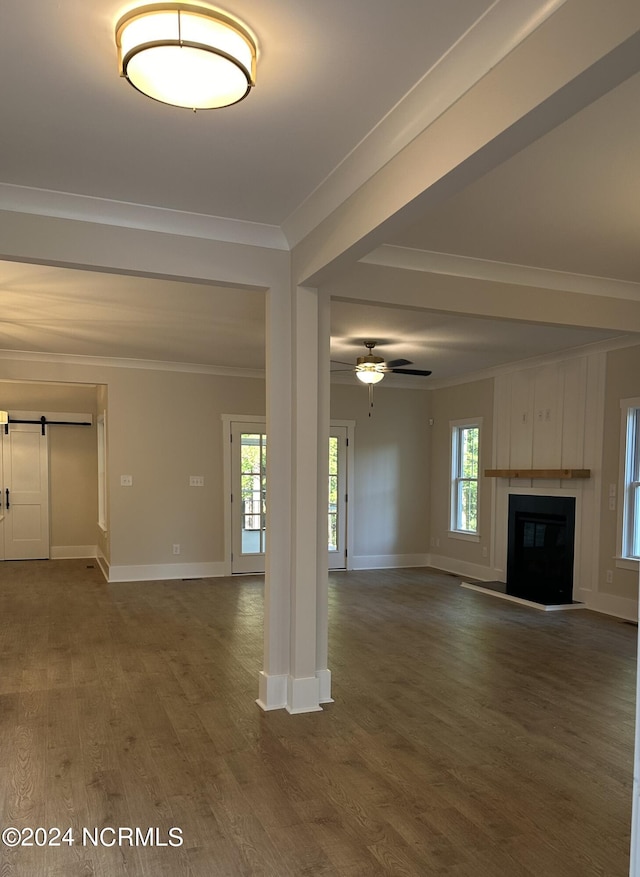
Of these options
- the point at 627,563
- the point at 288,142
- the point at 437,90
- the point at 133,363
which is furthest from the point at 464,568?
the point at 437,90

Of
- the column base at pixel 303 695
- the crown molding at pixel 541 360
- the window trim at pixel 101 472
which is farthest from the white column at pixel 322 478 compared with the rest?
the window trim at pixel 101 472

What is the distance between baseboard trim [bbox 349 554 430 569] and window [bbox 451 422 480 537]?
2.52ft

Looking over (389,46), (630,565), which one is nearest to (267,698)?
(389,46)

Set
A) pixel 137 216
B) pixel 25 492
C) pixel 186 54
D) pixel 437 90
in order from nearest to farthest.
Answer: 1. pixel 186 54
2. pixel 437 90
3. pixel 137 216
4. pixel 25 492

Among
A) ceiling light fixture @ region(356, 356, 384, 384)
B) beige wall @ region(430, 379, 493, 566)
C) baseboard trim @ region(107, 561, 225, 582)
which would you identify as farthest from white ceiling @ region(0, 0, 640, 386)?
beige wall @ region(430, 379, 493, 566)

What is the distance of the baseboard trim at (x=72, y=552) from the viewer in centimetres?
966

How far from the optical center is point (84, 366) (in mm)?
7543

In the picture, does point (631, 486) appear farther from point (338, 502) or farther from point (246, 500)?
point (246, 500)

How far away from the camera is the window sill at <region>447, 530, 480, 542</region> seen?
8.39 meters

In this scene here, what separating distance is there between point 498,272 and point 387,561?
19.0ft

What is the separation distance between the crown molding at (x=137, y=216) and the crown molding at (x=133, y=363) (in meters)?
4.47

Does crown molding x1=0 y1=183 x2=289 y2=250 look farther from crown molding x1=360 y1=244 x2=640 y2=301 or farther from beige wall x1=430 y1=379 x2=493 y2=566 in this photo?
beige wall x1=430 y1=379 x2=493 y2=566

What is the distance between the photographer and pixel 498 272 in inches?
161

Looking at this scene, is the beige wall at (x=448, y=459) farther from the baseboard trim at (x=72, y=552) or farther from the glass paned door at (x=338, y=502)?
the baseboard trim at (x=72, y=552)
